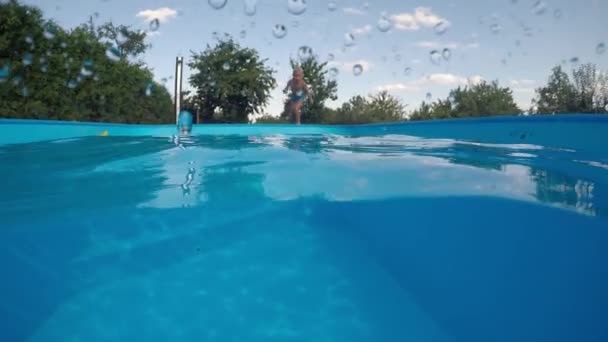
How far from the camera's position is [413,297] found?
144 cm

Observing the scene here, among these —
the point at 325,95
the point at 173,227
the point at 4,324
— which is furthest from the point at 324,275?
the point at 325,95

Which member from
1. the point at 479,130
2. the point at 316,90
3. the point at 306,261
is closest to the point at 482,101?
the point at 316,90

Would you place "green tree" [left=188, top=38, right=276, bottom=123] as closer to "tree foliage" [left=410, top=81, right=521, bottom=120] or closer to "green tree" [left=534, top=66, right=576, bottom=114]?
"tree foliage" [left=410, top=81, right=521, bottom=120]

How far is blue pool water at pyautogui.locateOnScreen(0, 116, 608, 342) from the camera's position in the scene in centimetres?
131

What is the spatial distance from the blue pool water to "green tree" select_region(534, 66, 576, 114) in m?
23.7

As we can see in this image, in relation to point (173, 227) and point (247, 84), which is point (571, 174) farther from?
point (247, 84)

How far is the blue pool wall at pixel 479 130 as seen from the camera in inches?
167

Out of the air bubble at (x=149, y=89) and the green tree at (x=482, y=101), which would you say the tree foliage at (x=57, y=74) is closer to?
the air bubble at (x=149, y=89)

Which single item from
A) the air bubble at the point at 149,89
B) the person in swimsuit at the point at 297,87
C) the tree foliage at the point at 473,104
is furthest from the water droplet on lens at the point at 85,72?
the tree foliage at the point at 473,104

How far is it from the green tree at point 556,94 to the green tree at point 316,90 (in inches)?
458

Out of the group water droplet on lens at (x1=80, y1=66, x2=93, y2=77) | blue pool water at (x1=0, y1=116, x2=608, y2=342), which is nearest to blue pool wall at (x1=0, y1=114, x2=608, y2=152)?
blue pool water at (x1=0, y1=116, x2=608, y2=342)

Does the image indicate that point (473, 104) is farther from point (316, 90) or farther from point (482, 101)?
point (316, 90)

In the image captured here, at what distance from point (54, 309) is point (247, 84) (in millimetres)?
18080

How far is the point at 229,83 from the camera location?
61.3 ft
